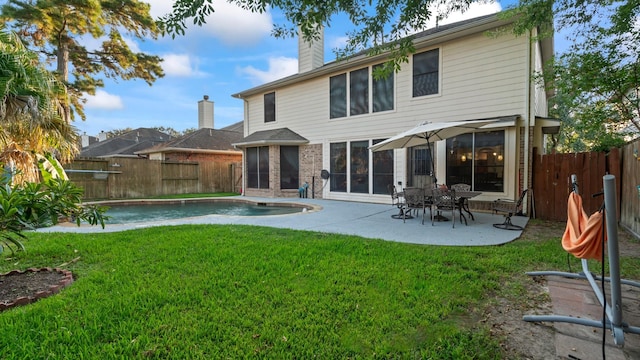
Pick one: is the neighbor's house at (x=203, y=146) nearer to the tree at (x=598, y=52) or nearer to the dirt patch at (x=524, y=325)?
the tree at (x=598, y=52)

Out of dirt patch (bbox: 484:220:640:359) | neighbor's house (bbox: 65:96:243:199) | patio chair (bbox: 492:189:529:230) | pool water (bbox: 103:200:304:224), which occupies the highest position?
neighbor's house (bbox: 65:96:243:199)

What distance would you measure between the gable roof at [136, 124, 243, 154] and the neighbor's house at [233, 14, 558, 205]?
16.0ft

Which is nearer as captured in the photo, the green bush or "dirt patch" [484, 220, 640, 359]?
"dirt patch" [484, 220, 640, 359]

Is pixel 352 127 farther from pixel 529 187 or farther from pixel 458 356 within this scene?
pixel 458 356

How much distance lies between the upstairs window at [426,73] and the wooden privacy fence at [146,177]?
10.9 metres

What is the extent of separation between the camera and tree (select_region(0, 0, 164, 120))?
471 inches

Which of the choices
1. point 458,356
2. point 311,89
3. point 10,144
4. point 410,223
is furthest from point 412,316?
A: point 311,89

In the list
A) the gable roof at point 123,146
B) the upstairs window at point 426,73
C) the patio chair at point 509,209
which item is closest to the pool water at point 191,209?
the upstairs window at point 426,73

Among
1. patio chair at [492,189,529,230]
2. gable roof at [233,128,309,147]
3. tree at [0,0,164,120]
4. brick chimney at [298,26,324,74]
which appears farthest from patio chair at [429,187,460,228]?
tree at [0,0,164,120]

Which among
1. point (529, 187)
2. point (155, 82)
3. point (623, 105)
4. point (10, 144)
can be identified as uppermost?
point (155, 82)

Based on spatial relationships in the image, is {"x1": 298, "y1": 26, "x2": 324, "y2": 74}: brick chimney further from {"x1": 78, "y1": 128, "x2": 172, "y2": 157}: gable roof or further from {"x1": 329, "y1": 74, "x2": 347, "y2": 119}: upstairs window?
{"x1": 78, "y1": 128, "x2": 172, "y2": 157}: gable roof

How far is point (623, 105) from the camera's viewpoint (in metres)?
7.26

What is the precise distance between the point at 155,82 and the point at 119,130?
35766 millimetres

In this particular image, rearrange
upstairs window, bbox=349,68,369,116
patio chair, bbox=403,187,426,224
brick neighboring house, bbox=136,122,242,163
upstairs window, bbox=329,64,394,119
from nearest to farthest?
1. patio chair, bbox=403,187,426,224
2. upstairs window, bbox=329,64,394,119
3. upstairs window, bbox=349,68,369,116
4. brick neighboring house, bbox=136,122,242,163
